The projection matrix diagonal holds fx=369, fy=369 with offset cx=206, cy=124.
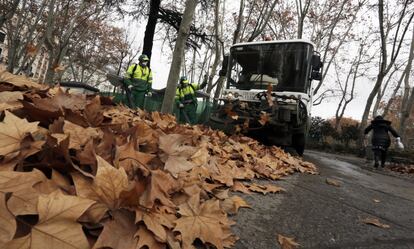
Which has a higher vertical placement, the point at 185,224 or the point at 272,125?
the point at 272,125

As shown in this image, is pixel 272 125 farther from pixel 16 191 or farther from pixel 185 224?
pixel 16 191

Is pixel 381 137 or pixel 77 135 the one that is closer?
pixel 77 135

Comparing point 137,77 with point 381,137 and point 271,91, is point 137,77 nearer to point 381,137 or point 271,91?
point 271,91

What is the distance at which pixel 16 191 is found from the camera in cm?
112

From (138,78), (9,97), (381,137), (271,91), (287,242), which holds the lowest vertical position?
(287,242)

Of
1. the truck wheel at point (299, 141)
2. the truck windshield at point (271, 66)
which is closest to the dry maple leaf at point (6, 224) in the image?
the truck windshield at point (271, 66)

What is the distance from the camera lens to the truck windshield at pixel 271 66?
7.77 metres

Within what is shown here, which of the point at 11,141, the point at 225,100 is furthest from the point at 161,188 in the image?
the point at 225,100

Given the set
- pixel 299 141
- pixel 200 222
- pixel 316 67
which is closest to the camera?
pixel 200 222

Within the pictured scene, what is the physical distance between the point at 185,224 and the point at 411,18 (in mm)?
18535

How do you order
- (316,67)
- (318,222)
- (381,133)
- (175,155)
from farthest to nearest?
1. (381,133)
2. (316,67)
3. (318,222)
4. (175,155)

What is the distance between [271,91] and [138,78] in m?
4.24

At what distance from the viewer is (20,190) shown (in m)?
1.14

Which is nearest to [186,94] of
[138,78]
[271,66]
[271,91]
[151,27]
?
[138,78]
